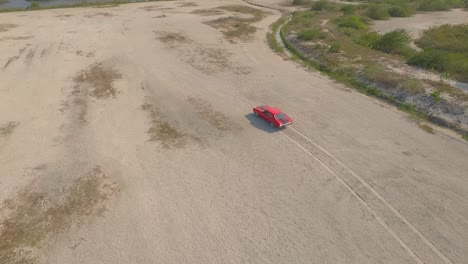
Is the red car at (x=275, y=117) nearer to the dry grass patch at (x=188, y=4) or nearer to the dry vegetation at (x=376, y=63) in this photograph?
the dry vegetation at (x=376, y=63)

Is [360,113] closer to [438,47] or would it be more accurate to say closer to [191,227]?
[191,227]

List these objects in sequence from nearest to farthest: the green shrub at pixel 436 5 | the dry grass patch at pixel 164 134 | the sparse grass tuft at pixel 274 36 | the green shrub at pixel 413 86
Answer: the dry grass patch at pixel 164 134 → the green shrub at pixel 413 86 → the sparse grass tuft at pixel 274 36 → the green shrub at pixel 436 5

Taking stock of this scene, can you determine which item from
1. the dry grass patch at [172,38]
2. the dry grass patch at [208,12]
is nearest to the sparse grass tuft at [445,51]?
the dry grass patch at [172,38]

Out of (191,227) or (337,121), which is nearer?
(191,227)

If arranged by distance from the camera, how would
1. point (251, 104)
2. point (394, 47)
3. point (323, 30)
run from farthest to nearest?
1. point (323, 30)
2. point (394, 47)
3. point (251, 104)

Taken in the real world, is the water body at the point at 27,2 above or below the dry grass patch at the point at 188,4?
above

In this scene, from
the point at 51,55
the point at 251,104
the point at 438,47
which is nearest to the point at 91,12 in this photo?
the point at 51,55
